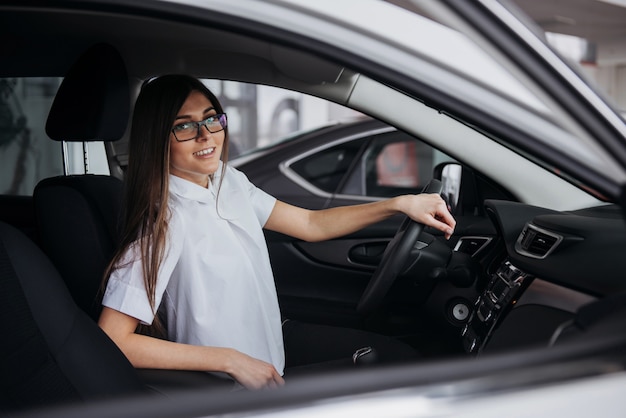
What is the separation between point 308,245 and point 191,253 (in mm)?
1491

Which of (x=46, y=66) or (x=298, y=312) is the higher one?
(x=46, y=66)

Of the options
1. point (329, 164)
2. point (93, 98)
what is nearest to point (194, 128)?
point (93, 98)

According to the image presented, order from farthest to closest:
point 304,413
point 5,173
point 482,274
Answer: point 5,173
point 482,274
point 304,413

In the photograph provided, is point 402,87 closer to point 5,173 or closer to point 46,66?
point 46,66

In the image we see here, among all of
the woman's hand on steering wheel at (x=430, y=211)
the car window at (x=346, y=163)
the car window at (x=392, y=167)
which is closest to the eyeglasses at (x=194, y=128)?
the woman's hand on steering wheel at (x=430, y=211)

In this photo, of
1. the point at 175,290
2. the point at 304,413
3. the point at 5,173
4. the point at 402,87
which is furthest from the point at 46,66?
the point at 304,413

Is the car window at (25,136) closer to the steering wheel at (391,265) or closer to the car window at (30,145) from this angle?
the car window at (30,145)

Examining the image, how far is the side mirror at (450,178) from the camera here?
91.0 inches

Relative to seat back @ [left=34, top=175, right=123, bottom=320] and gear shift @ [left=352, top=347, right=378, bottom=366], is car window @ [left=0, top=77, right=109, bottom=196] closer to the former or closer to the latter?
seat back @ [left=34, top=175, right=123, bottom=320]

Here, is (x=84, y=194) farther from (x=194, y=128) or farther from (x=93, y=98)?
(x=194, y=128)

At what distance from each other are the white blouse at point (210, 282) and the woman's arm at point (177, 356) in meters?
0.09

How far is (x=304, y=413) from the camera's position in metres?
0.88

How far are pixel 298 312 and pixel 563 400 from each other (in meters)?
1.94

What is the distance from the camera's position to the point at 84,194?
6.23 ft
